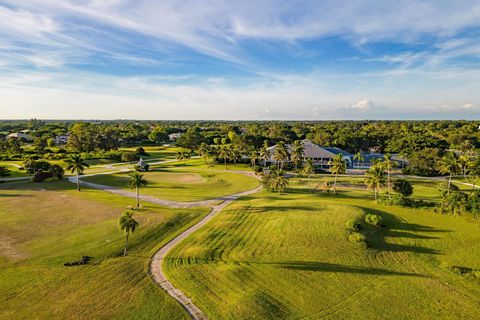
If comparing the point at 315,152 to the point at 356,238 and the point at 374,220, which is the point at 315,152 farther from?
the point at 356,238

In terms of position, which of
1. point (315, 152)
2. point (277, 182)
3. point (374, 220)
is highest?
point (315, 152)

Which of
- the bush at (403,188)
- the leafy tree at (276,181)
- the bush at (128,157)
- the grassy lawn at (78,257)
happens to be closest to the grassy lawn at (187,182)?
the leafy tree at (276,181)

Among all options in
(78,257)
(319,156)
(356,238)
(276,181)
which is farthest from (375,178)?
(78,257)

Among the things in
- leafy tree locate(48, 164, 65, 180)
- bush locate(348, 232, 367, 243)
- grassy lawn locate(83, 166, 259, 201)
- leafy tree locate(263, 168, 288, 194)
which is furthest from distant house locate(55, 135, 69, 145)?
bush locate(348, 232, 367, 243)

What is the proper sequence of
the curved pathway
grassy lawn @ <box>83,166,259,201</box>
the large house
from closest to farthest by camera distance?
the curved pathway < grassy lawn @ <box>83,166,259,201</box> < the large house

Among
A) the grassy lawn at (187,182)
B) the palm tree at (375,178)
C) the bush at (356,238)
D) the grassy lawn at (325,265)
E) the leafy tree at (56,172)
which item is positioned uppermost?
the palm tree at (375,178)

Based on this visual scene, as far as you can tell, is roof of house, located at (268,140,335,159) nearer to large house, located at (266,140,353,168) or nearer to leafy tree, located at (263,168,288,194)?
large house, located at (266,140,353,168)

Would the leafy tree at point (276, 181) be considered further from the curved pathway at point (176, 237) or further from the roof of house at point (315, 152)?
the roof of house at point (315, 152)
